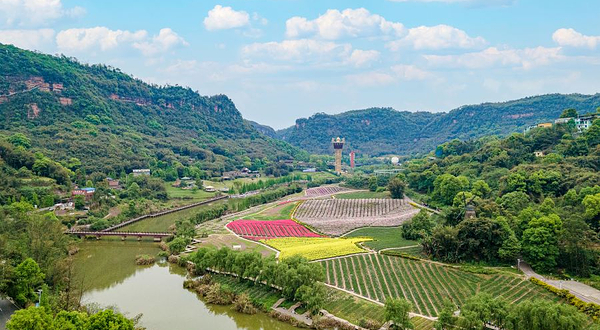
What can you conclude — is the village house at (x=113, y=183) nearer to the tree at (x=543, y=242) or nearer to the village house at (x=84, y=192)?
the village house at (x=84, y=192)

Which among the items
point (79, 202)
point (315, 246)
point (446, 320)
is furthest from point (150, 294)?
point (79, 202)

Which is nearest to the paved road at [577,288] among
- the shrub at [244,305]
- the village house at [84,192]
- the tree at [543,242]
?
the tree at [543,242]

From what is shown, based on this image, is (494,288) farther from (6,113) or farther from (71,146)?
Result: (6,113)

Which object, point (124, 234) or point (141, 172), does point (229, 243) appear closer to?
point (124, 234)

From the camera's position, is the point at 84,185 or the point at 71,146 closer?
the point at 84,185

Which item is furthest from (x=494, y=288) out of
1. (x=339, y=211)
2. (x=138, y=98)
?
(x=138, y=98)

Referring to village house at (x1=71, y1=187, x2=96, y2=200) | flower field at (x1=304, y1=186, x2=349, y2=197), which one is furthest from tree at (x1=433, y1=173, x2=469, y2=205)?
village house at (x1=71, y1=187, x2=96, y2=200)

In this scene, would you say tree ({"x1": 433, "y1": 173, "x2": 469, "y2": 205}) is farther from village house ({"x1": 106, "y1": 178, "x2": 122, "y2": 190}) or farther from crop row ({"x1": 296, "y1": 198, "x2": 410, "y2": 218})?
village house ({"x1": 106, "y1": 178, "x2": 122, "y2": 190})
